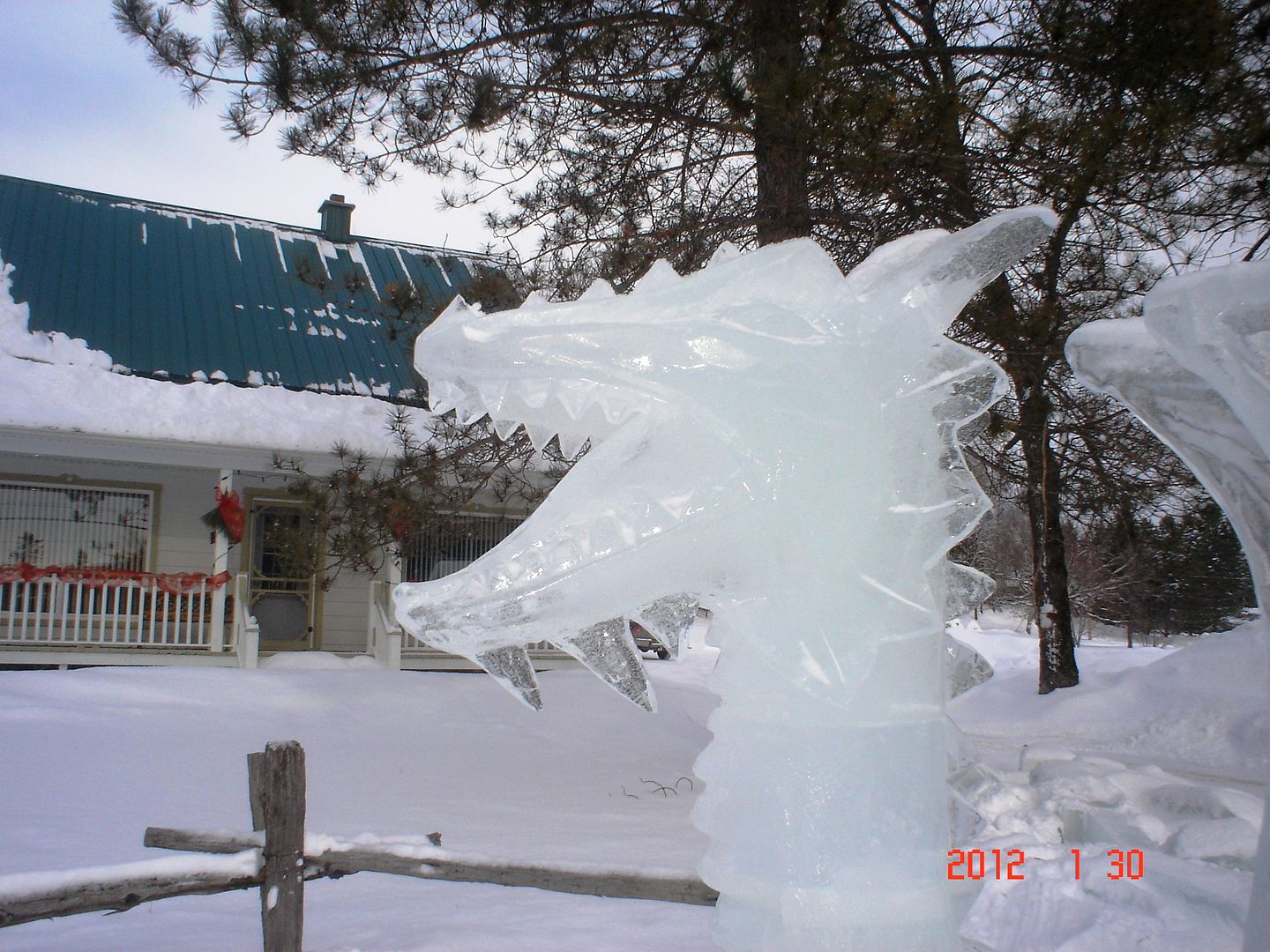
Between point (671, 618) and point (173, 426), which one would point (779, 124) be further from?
point (173, 426)

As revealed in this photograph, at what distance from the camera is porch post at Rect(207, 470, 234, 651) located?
33.4 feet

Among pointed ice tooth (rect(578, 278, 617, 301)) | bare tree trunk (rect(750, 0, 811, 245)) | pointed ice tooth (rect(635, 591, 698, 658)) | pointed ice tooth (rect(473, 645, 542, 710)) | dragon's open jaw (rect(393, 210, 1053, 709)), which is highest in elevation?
bare tree trunk (rect(750, 0, 811, 245))

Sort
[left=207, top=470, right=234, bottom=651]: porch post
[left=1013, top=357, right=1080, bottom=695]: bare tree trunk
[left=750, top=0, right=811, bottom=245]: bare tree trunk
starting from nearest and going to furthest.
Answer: [left=750, top=0, right=811, bottom=245]: bare tree trunk → [left=1013, top=357, right=1080, bottom=695]: bare tree trunk → [left=207, top=470, right=234, bottom=651]: porch post

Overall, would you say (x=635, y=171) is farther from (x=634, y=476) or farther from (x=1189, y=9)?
(x=634, y=476)

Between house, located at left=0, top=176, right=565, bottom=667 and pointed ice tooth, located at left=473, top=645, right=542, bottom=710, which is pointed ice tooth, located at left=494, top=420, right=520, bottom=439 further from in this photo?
house, located at left=0, top=176, right=565, bottom=667

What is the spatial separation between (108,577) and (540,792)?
5473 mm

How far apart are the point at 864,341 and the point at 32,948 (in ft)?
14.1

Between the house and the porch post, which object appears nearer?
the house

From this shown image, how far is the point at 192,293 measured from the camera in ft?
39.3

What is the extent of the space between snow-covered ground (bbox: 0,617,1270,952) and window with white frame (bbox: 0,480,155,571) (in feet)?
9.08

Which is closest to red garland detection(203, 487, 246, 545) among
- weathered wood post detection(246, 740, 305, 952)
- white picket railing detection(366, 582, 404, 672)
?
white picket railing detection(366, 582, 404, 672)

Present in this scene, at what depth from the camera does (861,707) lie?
1.26 metres

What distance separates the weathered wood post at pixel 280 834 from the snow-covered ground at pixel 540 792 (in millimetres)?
557

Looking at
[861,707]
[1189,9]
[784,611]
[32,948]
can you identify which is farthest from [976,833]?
[1189,9]
